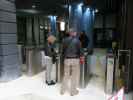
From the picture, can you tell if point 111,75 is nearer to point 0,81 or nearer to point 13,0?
point 0,81

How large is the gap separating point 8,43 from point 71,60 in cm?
254

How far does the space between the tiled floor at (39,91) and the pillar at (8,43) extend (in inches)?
14.9

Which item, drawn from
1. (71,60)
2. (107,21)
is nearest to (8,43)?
(71,60)

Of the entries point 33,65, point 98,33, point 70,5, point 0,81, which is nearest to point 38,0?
point 70,5

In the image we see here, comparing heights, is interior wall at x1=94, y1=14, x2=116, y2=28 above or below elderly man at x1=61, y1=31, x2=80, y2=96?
above

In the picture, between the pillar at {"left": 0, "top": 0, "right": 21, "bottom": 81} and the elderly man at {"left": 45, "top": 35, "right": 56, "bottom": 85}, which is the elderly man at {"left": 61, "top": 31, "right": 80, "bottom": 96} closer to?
the elderly man at {"left": 45, "top": 35, "right": 56, "bottom": 85}

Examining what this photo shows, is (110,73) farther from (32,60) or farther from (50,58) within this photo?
(32,60)

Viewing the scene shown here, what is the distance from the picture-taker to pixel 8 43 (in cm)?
594

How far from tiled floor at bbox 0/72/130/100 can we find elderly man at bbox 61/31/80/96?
284 mm

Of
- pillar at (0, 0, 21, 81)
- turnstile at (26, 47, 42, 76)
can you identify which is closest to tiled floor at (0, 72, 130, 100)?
pillar at (0, 0, 21, 81)

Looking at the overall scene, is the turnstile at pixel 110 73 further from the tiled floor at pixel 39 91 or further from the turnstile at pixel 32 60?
the turnstile at pixel 32 60

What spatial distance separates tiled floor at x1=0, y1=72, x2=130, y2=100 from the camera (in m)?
4.53

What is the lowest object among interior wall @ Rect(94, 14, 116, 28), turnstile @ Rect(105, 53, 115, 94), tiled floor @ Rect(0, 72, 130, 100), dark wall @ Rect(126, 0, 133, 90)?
tiled floor @ Rect(0, 72, 130, 100)

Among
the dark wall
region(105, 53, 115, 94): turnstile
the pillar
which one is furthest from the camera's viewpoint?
the pillar
